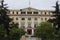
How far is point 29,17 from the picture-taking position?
298 feet

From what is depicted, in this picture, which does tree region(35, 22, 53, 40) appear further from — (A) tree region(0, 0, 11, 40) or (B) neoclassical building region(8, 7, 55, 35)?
(B) neoclassical building region(8, 7, 55, 35)

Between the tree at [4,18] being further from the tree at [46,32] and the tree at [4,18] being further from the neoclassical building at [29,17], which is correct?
the neoclassical building at [29,17]

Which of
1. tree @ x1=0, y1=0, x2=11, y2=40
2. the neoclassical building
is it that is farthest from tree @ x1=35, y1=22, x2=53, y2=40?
the neoclassical building

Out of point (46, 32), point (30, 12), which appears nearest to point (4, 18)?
point (46, 32)

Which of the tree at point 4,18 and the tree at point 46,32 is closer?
the tree at point 4,18

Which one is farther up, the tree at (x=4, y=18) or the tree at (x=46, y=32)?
the tree at (x=4, y=18)

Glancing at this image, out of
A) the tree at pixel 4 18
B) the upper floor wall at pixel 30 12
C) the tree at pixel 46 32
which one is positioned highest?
the upper floor wall at pixel 30 12

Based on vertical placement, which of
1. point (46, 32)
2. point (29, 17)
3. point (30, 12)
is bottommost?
point (46, 32)

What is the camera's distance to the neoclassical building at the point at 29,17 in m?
90.4

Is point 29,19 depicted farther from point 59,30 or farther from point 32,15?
point 59,30

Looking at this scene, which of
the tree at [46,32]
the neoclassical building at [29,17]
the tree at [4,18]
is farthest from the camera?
the neoclassical building at [29,17]

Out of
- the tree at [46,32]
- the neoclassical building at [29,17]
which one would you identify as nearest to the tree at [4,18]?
the tree at [46,32]

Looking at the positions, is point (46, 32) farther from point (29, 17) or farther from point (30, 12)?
point (29, 17)

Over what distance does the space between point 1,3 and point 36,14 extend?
2400 inches
